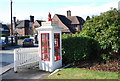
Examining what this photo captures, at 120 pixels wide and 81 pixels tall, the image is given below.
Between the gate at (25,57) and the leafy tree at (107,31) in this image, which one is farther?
the leafy tree at (107,31)

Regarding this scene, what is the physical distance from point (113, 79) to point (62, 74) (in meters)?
2.21

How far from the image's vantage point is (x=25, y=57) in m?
7.98

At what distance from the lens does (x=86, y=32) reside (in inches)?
389

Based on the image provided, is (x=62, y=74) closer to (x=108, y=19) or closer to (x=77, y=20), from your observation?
(x=108, y=19)

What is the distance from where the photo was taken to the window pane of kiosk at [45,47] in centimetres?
777


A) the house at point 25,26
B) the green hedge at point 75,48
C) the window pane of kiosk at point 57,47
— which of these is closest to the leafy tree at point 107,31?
the green hedge at point 75,48

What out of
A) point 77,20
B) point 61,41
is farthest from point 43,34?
point 77,20

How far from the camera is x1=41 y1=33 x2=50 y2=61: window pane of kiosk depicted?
777 cm

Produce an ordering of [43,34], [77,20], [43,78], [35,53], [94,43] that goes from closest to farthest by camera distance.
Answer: [43,78]
[43,34]
[35,53]
[94,43]
[77,20]

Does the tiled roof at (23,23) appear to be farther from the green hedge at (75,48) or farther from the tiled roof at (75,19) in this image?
the green hedge at (75,48)

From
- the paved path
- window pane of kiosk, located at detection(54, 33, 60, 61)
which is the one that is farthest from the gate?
window pane of kiosk, located at detection(54, 33, 60, 61)

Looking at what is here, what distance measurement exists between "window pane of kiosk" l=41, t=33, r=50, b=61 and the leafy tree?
319 cm

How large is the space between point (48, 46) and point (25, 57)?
141 centimetres

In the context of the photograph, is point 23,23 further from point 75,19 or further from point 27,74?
point 27,74
